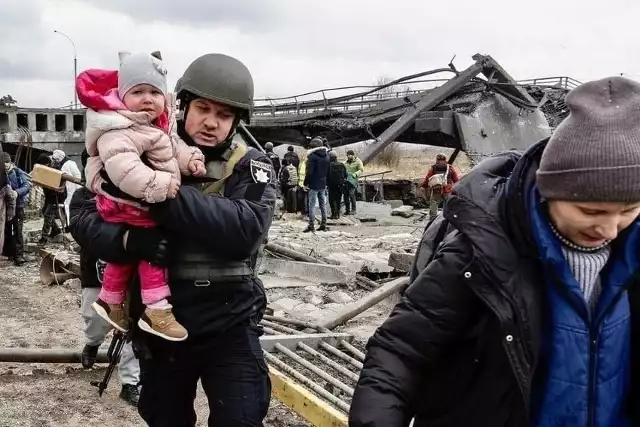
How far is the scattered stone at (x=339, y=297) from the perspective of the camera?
7184 mm

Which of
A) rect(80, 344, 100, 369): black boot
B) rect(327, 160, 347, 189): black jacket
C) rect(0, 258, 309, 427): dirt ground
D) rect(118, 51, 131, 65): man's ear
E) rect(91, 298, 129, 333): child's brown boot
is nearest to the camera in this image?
rect(118, 51, 131, 65): man's ear

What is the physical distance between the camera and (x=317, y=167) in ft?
47.2

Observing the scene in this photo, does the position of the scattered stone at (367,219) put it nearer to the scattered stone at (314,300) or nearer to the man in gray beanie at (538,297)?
the scattered stone at (314,300)

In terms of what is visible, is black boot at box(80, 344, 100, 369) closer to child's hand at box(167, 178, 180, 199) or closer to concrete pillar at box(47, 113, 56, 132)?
child's hand at box(167, 178, 180, 199)

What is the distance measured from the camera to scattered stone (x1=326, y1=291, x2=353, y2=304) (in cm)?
718

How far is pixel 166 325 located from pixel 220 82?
0.94m

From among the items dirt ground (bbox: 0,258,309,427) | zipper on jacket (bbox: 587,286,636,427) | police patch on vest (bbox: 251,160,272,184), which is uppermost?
police patch on vest (bbox: 251,160,272,184)

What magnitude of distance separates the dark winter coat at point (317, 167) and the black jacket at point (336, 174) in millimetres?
1758

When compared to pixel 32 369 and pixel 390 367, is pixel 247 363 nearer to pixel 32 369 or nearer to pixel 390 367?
pixel 390 367

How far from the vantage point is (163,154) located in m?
2.32

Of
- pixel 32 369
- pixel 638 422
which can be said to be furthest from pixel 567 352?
pixel 32 369

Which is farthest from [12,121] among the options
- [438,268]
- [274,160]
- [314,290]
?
[438,268]

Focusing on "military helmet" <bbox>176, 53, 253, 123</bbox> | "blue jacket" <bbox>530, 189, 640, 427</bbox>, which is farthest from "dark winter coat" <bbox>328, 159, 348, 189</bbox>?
"blue jacket" <bbox>530, 189, 640, 427</bbox>

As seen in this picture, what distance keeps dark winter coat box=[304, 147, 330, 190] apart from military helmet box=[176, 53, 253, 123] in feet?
38.2
